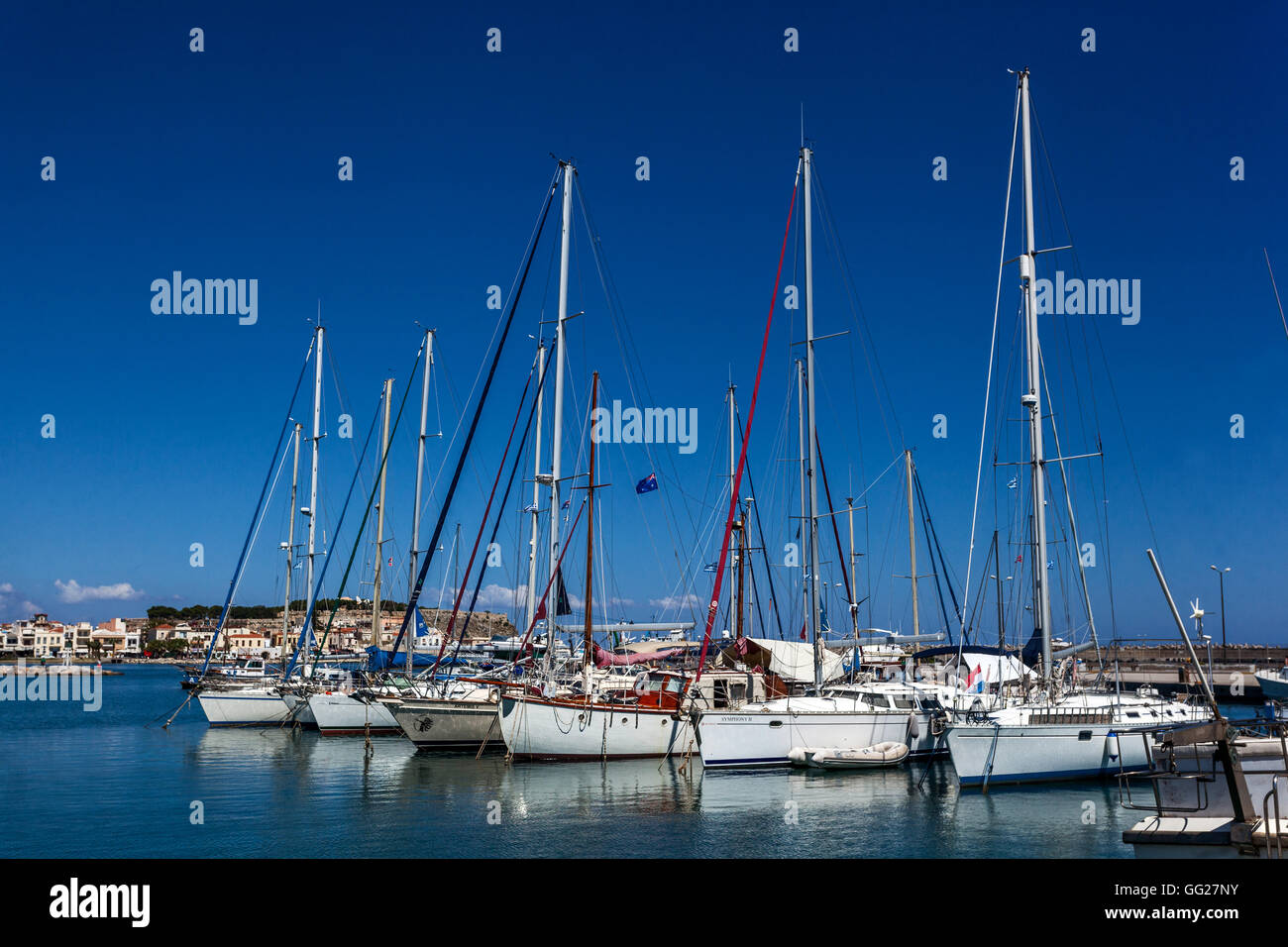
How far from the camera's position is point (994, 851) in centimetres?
2091

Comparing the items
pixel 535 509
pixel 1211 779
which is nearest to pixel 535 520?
pixel 535 509

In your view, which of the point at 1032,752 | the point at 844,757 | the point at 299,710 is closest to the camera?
the point at 1032,752

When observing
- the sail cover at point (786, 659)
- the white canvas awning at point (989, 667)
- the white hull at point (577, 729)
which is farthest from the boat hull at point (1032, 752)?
the sail cover at point (786, 659)

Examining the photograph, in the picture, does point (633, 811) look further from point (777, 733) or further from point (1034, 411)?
point (1034, 411)

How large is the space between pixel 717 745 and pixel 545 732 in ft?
19.9

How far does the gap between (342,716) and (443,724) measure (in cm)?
949

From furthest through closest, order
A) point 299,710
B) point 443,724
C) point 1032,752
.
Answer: point 299,710 → point 443,724 → point 1032,752

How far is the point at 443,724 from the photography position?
1499 inches

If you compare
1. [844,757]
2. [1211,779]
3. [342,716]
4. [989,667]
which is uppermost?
[1211,779]

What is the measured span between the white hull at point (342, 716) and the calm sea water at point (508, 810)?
6.00 m

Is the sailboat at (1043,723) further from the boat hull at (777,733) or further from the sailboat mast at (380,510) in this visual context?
the sailboat mast at (380,510)
